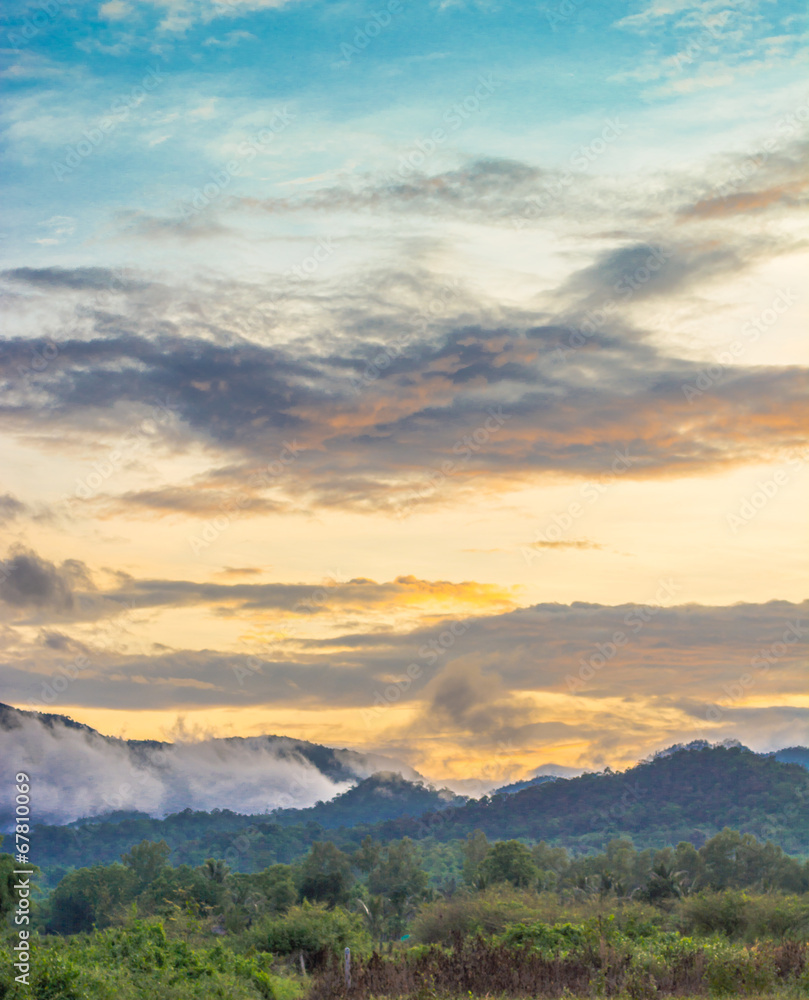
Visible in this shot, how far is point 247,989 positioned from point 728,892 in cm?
3378

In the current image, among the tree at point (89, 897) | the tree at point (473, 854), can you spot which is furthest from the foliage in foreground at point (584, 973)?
the tree at point (89, 897)

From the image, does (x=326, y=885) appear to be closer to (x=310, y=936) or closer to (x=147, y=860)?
(x=147, y=860)

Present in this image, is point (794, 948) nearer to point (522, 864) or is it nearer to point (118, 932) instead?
point (118, 932)

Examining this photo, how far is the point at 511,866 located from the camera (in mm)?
80750

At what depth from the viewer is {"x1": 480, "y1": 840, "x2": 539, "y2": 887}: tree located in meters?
80.1

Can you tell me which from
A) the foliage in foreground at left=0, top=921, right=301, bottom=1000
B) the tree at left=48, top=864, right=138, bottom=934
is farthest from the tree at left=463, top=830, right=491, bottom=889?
the foliage in foreground at left=0, top=921, right=301, bottom=1000

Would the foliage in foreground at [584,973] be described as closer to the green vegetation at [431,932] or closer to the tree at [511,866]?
the green vegetation at [431,932]

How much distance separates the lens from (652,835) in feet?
632

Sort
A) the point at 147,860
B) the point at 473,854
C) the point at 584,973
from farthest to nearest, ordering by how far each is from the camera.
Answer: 1. the point at 147,860
2. the point at 473,854
3. the point at 584,973

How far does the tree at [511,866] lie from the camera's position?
263 feet

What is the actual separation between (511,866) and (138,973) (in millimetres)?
64798

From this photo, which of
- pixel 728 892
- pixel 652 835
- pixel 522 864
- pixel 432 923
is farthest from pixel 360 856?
pixel 652 835

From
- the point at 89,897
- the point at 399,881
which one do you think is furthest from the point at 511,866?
the point at 89,897

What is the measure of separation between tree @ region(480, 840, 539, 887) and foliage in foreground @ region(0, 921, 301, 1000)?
57.3 m
